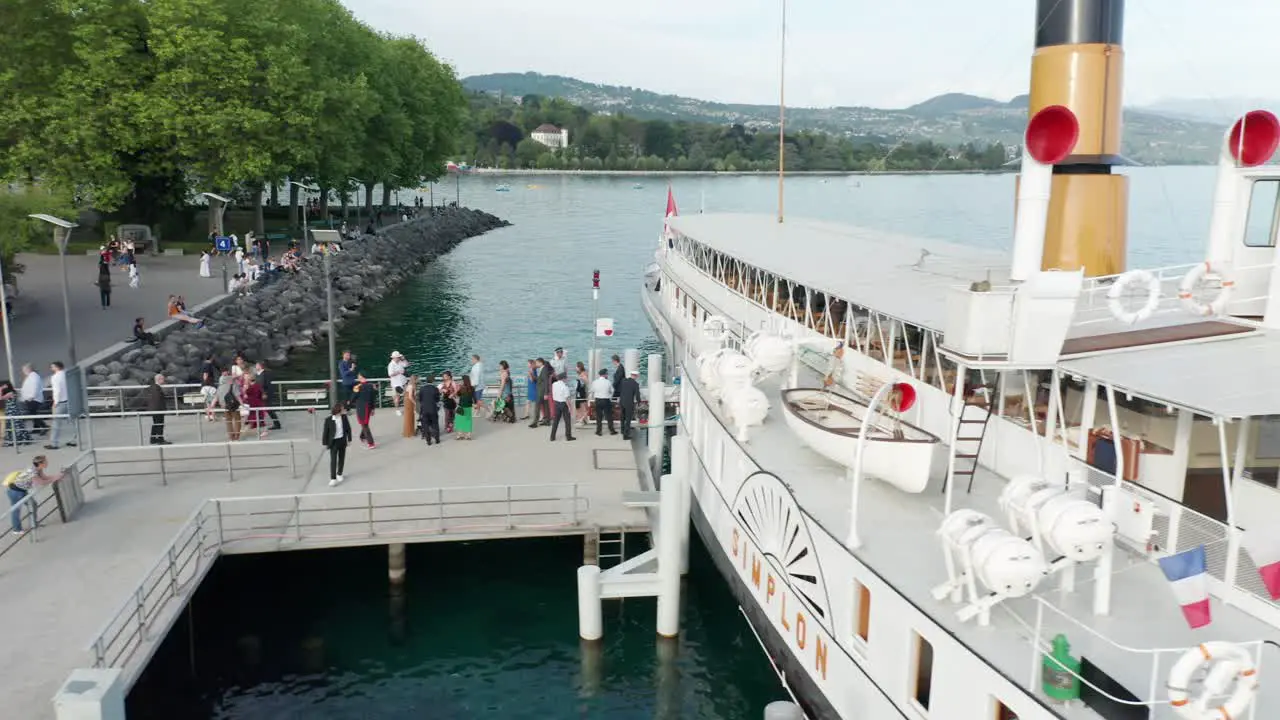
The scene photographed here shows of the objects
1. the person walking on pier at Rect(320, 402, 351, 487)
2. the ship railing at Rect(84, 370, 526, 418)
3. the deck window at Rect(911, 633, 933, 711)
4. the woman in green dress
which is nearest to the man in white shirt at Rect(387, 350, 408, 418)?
the ship railing at Rect(84, 370, 526, 418)

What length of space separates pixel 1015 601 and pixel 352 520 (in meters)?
11.1

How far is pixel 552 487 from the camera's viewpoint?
17.6 metres

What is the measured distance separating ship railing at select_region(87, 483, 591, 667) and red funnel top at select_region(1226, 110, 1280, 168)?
1051 cm

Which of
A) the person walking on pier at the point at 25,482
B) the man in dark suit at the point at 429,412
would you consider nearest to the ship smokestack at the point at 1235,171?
the man in dark suit at the point at 429,412

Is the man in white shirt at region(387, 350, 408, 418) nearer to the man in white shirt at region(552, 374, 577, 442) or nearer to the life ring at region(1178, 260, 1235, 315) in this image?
the man in white shirt at region(552, 374, 577, 442)

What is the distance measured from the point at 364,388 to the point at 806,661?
1159 cm

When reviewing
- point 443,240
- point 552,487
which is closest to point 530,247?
point 443,240

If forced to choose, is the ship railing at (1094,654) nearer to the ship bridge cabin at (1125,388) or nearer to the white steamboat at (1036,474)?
the white steamboat at (1036,474)

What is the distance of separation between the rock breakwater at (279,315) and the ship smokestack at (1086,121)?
2368cm

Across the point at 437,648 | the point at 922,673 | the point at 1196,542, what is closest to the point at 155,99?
the point at 437,648

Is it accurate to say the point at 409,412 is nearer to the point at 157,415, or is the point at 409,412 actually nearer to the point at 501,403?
the point at 501,403

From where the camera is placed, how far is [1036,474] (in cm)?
1208

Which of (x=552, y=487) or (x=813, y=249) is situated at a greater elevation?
(x=813, y=249)

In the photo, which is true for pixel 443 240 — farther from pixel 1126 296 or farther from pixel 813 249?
pixel 1126 296
